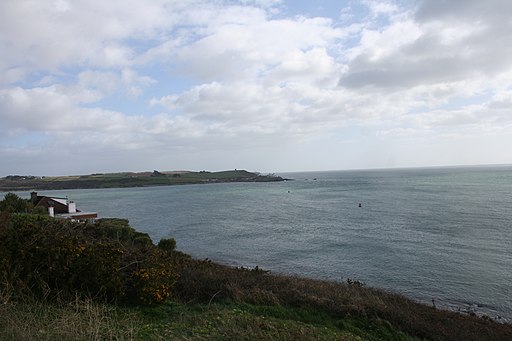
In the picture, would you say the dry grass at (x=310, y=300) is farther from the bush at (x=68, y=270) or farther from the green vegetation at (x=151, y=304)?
the bush at (x=68, y=270)

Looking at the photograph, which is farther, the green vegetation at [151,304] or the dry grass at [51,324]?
the green vegetation at [151,304]

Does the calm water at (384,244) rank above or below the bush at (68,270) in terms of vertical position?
below

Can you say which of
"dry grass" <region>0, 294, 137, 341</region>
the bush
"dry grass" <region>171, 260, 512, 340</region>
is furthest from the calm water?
"dry grass" <region>0, 294, 137, 341</region>

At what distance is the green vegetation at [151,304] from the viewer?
25.0ft

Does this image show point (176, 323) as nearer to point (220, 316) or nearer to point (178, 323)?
point (178, 323)

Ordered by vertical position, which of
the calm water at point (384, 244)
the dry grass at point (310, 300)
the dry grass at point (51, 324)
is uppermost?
the dry grass at point (51, 324)

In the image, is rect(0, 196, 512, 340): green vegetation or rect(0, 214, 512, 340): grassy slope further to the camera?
Result: rect(0, 196, 512, 340): green vegetation

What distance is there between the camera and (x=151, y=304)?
10.1m

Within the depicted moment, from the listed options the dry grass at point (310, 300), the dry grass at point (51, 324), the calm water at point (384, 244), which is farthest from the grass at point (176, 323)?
the calm water at point (384, 244)

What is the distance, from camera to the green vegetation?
7609 millimetres

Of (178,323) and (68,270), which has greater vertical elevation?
(68,270)

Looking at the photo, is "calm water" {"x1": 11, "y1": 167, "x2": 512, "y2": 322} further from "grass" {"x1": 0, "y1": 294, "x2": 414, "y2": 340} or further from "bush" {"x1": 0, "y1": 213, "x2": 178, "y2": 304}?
"bush" {"x1": 0, "y1": 213, "x2": 178, "y2": 304}

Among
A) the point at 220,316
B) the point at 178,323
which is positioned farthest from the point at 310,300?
the point at 178,323

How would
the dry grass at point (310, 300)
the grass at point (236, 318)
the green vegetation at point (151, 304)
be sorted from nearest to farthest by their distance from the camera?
1. the grass at point (236, 318)
2. the green vegetation at point (151, 304)
3. the dry grass at point (310, 300)
